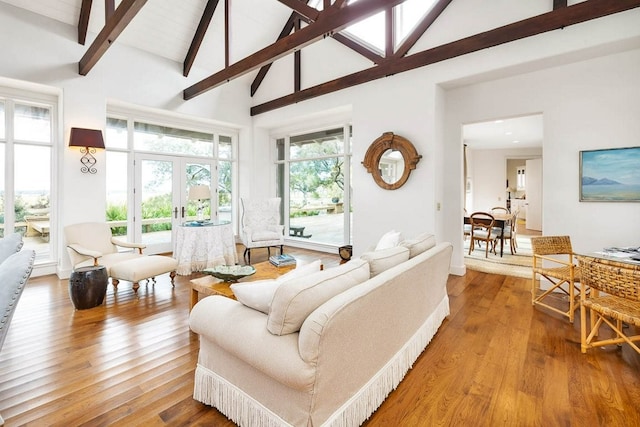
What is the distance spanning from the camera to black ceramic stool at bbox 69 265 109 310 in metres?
3.16

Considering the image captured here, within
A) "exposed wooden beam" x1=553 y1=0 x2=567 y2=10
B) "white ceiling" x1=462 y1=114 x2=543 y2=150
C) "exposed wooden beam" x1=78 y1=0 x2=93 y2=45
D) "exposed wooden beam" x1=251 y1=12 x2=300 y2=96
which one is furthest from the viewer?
"white ceiling" x1=462 y1=114 x2=543 y2=150

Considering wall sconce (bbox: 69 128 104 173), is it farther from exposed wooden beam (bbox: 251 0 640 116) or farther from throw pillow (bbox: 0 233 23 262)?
exposed wooden beam (bbox: 251 0 640 116)

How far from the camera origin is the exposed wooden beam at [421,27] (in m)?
4.16

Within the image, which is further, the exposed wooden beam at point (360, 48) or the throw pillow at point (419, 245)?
the exposed wooden beam at point (360, 48)

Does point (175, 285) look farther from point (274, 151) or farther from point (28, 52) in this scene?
point (274, 151)

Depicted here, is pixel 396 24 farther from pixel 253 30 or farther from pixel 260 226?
pixel 260 226

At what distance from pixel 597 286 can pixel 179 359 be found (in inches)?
126

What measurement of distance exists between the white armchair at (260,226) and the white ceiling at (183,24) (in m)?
3.00

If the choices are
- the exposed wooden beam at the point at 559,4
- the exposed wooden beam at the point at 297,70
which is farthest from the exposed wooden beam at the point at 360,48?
the exposed wooden beam at the point at 559,4

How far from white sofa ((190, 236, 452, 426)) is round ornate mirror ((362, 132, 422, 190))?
2775 millimetres

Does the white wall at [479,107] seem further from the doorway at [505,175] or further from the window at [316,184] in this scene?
the doorway at [505,175]

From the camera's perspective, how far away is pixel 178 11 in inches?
200

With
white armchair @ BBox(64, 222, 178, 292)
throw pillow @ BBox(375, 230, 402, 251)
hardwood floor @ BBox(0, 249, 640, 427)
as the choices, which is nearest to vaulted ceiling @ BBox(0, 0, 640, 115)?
throw pillow @ BBox(375, 230, 402, 251)

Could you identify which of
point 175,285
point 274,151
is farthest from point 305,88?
point 175,285
